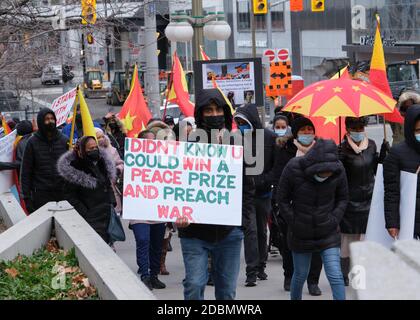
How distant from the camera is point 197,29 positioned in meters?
20.2

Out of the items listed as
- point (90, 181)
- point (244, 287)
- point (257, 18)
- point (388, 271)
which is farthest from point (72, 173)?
point (257, 18)

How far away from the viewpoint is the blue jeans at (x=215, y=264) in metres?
6.75

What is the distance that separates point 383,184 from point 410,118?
1.79 feet

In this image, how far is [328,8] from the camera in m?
60.4

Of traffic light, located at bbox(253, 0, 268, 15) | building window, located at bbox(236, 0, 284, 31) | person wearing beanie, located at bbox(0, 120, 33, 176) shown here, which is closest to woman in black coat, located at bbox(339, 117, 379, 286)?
person wearing beanie, located at bbox(0, 120, 33, 176)

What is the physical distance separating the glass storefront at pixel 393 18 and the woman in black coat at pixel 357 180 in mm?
39490

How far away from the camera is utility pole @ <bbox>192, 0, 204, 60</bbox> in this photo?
19516mm

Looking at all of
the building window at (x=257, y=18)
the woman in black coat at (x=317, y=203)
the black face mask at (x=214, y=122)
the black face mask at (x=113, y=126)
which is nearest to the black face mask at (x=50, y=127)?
the woman in black coat at (x=317, y=203)

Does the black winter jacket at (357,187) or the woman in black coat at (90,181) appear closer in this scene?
the black winter jacket at (357,187)

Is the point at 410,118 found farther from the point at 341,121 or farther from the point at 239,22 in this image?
the point at 239,22

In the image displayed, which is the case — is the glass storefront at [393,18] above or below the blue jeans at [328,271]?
above

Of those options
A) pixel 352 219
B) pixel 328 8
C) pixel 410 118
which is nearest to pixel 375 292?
pixel 410 118

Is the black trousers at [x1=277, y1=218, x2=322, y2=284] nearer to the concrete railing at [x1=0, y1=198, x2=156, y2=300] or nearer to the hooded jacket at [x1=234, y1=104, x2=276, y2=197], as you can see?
the hooded jacket at [x1=234, y1=104, x2=276, y2=197]

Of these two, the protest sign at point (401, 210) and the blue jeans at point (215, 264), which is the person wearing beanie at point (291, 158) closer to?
the protest sign at point (401, 210)
